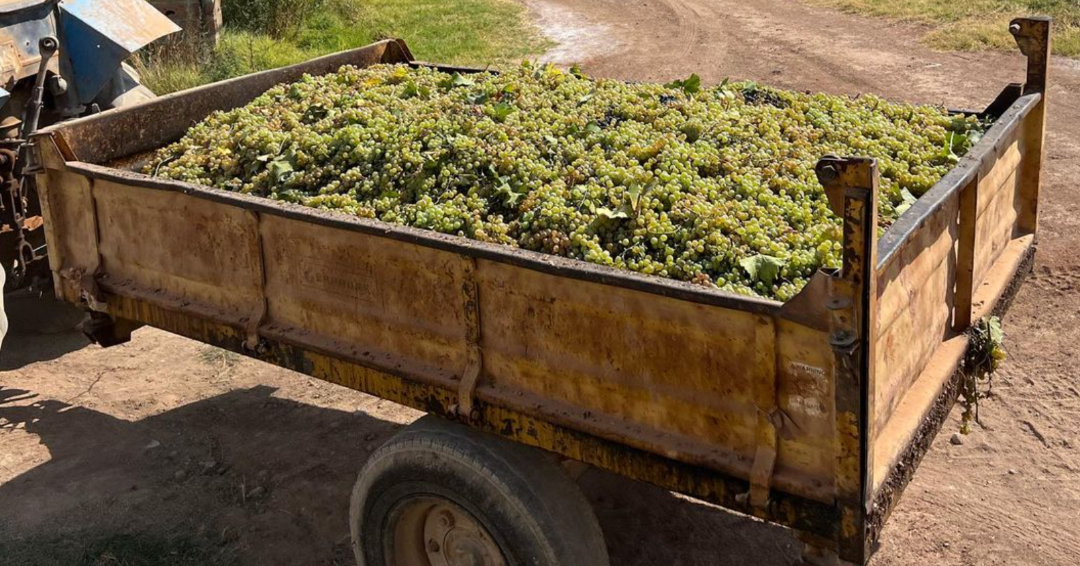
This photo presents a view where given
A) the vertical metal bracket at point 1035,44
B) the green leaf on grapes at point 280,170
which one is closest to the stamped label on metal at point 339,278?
the green leaf on grapes at point 280,170

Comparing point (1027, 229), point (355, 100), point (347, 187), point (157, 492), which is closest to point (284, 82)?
point (355, 100)

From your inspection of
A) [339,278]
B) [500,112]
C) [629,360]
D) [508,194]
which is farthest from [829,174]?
[500,112]

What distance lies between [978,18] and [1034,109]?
10.4m

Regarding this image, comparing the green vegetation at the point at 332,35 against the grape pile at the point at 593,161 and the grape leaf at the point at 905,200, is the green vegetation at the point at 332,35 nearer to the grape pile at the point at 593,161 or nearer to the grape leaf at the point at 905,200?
the grape pile at the point at 593,161

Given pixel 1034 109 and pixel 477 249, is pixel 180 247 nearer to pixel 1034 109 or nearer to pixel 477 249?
pixel 477 249

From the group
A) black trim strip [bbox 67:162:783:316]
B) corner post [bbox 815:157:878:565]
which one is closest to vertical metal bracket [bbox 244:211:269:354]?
black trim strip [bbox 67:162:783:316]

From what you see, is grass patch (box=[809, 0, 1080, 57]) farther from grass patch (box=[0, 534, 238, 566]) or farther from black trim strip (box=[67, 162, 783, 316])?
grass patch (box=[0, 534, 238, 566])

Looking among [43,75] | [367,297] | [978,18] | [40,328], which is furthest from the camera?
[978,18]

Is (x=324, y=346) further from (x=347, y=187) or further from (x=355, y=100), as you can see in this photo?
(x=355, y=100)

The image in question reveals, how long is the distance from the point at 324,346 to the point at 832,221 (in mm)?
1850

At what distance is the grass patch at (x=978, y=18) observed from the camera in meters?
12.6

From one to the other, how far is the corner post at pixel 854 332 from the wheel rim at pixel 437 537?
1.19 meters

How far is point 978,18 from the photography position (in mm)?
14047

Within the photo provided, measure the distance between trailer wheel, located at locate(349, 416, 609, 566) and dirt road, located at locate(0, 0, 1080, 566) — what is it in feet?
2.48
